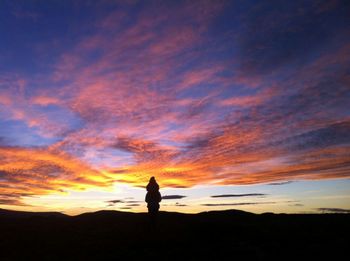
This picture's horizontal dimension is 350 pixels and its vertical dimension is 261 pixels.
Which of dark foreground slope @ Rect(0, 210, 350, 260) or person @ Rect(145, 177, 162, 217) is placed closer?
dark foreground slope @ Rect(0, 210, 350, 260)

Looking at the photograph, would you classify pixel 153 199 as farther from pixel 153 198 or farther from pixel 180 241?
pixel 180 241

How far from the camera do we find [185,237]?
22.9m

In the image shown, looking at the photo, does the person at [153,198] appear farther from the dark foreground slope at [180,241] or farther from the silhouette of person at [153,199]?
the dark foreground slope at [180,241]

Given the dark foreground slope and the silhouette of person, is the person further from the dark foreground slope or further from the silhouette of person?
the dark foreground slope

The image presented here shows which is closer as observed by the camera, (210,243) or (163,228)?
(210,243)

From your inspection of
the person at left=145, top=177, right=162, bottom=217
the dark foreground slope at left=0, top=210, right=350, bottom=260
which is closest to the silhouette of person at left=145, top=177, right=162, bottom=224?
the person at left=145, top=177, right=162, bottom=217

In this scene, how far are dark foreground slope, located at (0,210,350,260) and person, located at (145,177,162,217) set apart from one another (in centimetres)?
143

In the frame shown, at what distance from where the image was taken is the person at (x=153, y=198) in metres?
25.4

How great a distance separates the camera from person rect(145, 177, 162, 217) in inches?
998

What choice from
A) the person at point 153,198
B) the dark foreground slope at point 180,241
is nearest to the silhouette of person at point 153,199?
the person at point 153,198

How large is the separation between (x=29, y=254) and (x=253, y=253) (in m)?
13.1

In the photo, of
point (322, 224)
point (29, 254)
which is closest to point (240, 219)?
point (322, 224)

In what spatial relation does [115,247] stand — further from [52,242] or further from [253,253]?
[253,253]

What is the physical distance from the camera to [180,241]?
21.5 meters
